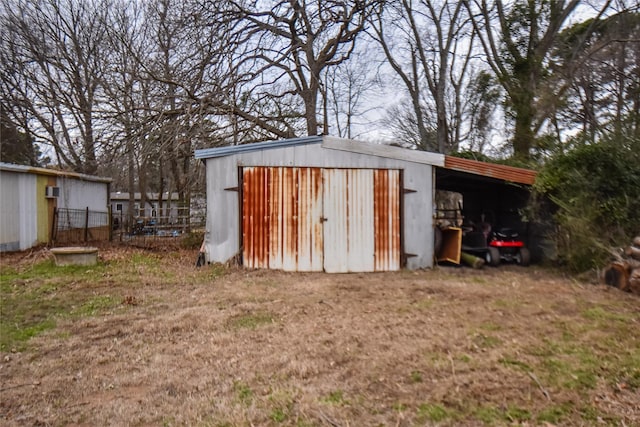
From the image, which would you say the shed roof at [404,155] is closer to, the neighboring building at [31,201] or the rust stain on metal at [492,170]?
the rust stain on metal at [492,170]

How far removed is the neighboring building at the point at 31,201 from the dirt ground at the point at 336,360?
19.3 ft

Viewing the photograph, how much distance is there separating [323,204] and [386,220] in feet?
4.25

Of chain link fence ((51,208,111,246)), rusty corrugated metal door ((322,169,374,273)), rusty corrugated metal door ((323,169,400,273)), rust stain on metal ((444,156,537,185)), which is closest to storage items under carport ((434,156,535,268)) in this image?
rust stain on metal ((444,156,537,185))

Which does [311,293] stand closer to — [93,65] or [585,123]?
[585,123]

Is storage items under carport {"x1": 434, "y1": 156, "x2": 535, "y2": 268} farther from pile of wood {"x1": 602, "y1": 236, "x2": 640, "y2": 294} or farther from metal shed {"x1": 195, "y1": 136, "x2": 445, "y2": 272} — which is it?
pile of wood {"x1": 602, "y1": 236, "x2": 640, "y2": 294}

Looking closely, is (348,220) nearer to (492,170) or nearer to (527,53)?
(492,170)

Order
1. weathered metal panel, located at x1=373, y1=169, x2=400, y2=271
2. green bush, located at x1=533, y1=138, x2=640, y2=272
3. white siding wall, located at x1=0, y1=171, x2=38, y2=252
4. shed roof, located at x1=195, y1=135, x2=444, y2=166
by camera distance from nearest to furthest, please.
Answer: green bush, located at x1=533, y1=138, x2=640, y2=272 < shed roof, located at x1=195, y1=135, x2=444, y2=166 < weathered metal panel, located at x1=373, y1=169, x2=400, y2=271 < white siding wall, located at x1=0, y1=171, x2=38, y2=252

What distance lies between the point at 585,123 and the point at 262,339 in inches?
491

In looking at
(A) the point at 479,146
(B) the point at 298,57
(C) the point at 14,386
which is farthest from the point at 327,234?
(A) the point at 479,146

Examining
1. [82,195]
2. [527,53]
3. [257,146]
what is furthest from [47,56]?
[527,53]

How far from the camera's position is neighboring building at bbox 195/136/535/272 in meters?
8.38

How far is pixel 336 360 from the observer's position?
3635mm

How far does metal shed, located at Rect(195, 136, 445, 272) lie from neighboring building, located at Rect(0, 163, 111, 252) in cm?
586

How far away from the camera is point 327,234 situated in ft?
27.6
